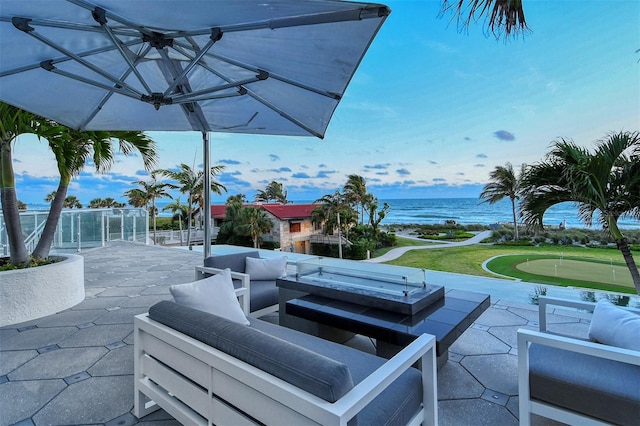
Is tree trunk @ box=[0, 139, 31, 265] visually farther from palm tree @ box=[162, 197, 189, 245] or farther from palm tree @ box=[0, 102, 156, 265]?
palm tree @ box=[162, 197, 189, 245]

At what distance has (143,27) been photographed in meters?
1.78

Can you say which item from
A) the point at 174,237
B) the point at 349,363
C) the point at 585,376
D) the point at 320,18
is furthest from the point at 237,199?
the point at 585,376

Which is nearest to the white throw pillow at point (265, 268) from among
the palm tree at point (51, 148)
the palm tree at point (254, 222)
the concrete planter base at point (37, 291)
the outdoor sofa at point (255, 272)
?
the outdoor sofa at point (255, 272)

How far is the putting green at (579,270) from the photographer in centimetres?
406

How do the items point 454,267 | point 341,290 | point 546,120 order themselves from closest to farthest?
point 341,290, point 454,267, point 546,120

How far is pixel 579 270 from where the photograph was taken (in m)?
4.57

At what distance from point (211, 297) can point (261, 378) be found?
107 centimetres

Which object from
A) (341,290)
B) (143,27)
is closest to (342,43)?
(143,27)

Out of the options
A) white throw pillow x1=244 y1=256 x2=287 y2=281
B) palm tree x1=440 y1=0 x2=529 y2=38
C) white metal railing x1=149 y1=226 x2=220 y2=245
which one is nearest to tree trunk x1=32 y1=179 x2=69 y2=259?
white throw pillow x1=244 y1=256 x2=287 y2=281

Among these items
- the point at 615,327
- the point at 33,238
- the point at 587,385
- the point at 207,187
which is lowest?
the point at 587,385

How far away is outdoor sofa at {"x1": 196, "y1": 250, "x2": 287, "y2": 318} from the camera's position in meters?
2.92

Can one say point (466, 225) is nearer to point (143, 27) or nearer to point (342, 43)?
point (342, 43)

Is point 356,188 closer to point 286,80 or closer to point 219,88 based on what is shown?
point 286,80

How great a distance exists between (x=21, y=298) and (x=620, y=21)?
7.72 m
